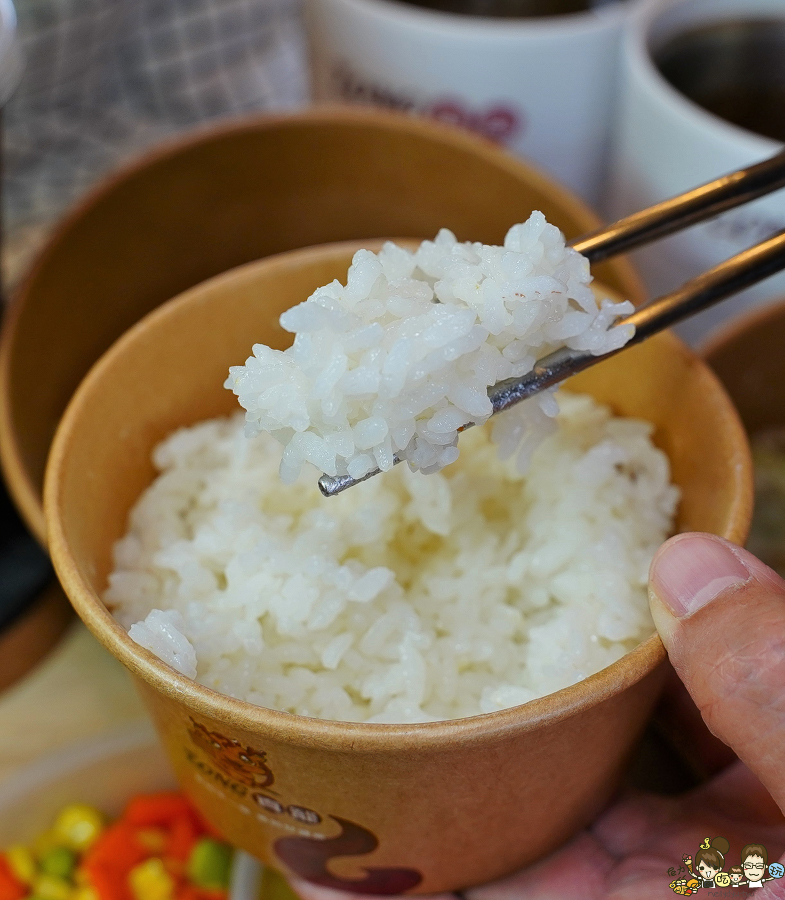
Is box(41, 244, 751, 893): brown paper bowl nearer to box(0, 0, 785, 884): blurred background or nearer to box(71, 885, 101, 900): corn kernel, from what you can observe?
box(0, 0, 785, 884): blurred background

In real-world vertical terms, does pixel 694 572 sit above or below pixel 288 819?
above

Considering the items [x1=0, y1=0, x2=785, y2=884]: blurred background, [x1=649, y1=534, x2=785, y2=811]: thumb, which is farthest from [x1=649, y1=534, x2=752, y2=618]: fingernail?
[x1=0, y1=0, x2=785, y2=884]: blurred background

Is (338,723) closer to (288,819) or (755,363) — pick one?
(288,819)

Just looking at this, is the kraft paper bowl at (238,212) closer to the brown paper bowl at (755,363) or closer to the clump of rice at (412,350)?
the brown paper bowl at (755,363)

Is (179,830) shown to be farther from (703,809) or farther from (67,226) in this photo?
(67,226)

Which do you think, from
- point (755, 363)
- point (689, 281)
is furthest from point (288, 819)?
point (755, 363)

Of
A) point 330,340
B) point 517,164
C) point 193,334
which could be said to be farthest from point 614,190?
point 330,340
